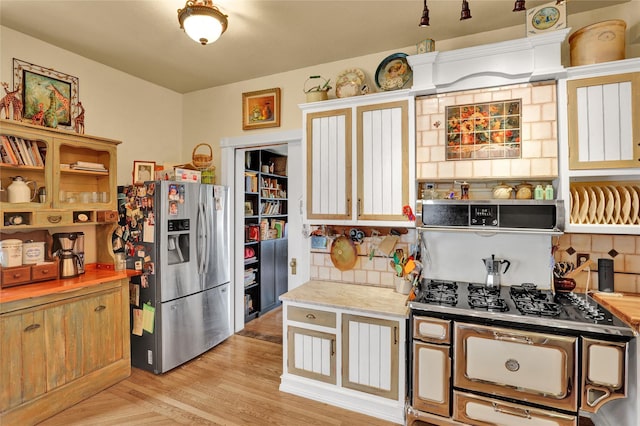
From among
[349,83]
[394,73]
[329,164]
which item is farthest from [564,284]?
[349,83]

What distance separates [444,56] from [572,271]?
1.77 meters

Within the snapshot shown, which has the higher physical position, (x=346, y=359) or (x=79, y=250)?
(x=79, y=250)

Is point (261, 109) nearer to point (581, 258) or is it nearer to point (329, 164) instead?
point (329, 164)

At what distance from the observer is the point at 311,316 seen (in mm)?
2418

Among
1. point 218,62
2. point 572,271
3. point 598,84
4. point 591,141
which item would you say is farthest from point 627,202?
point 218,62

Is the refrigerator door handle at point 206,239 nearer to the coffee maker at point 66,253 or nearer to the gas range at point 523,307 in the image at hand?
the coffee maker at point 66,253

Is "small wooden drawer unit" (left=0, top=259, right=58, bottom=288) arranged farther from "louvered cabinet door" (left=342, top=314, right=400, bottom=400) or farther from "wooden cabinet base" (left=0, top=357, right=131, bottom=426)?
"louvered cabinet door" (left=342, top=314, right=400, bottom=400)

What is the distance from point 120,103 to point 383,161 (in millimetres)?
2762

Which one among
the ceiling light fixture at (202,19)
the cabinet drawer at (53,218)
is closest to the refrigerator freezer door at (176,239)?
the cabinet drawer at (53,218)

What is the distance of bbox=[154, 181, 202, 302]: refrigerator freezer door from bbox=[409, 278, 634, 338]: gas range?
82.8 inches

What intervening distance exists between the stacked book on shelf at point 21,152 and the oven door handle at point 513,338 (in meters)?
3.41

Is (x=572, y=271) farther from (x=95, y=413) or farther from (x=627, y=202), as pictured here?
(x=95, y=413)

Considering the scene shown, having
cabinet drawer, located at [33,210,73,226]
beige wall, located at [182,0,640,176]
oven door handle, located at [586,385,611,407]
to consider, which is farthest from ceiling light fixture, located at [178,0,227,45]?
oven door handle, located at [586,385,611,407]

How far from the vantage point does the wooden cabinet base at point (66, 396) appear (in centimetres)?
207
